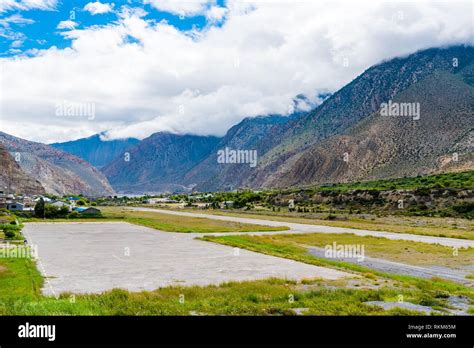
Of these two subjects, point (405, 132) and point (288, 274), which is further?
point (405, 132)

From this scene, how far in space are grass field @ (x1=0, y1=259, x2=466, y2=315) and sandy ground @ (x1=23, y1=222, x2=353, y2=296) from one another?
2.04 metres

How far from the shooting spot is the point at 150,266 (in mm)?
30547

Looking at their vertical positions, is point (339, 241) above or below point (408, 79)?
below

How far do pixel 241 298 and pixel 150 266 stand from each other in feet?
43.2

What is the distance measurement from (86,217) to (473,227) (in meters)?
69.9

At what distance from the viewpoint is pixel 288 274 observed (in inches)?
1067

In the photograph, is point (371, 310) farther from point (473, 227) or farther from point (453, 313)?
point (473, 227)

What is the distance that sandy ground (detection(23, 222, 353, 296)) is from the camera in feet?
79.1

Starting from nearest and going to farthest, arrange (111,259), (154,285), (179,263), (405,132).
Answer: (154,285) < (179,263) < (111,259) < (405,132)

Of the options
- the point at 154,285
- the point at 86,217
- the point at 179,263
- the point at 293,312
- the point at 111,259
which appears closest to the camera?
the point at 293,312

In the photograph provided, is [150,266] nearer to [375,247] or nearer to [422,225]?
[375,247]

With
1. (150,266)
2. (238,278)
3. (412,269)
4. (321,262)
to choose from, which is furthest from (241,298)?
(412,269)

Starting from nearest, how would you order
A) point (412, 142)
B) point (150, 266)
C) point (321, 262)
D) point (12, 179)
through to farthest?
point (150, 266) < point (321, 262) < point (412, 142) < point (12, 179)
